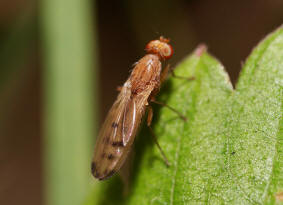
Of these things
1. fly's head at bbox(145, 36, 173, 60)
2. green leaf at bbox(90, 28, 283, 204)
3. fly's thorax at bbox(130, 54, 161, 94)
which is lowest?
green leaf at bbox(90, 28, 283, 204)

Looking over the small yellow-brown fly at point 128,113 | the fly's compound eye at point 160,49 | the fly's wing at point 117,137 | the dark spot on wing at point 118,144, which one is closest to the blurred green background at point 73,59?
the fly's compound eye at point 160,49

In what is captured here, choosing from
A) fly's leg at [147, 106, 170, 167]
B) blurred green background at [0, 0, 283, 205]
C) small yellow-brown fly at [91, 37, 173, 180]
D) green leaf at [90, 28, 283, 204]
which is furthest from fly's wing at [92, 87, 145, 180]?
blurred green background at [0, 0, 283, 205]

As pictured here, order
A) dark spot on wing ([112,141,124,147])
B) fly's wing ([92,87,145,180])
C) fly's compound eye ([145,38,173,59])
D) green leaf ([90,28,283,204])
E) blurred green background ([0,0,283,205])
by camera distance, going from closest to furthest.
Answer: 1. green leaf ([90,28,283,204])
2. fly's wing ([92,87,145,180])
3. dark spot on wing ([112,141,124,147])
4. fly's compound eye ([145,38,173,59])
5. blurred green background ([0,0,283,205])

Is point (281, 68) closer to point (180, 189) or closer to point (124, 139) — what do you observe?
point (180, 189)

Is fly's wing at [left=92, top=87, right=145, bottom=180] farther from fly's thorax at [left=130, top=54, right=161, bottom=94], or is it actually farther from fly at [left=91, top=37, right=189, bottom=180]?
fly's thorax at [left=130, top=54, right=161, bottom=94]

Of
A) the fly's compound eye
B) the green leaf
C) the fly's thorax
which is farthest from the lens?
the fly's compound eye

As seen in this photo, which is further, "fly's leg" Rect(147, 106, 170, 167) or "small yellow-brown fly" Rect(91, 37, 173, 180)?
"small yellow-brown fly" Rect(91, 37, 173, 180)

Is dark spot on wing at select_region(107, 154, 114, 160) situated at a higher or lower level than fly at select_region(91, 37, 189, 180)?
lower
